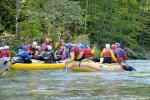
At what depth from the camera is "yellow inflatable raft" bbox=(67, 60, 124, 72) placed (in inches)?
617

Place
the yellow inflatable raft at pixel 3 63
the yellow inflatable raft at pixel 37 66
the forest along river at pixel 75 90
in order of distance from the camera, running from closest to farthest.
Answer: the forest along river at pixel 75 90 < the yellow inflatable raft at pixel 3 63 < the yellow inflatable raft at pixel 37 66

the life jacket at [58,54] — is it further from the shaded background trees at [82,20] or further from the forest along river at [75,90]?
the forest along river at [75,90]

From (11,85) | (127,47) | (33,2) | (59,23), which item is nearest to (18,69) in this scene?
(11,85)

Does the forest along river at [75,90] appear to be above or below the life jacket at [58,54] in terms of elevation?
below

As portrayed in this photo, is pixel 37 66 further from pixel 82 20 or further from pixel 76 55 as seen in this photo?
pixel 82 20

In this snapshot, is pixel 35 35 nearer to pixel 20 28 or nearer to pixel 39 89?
pixel 20 28

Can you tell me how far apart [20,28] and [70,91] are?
17.7m

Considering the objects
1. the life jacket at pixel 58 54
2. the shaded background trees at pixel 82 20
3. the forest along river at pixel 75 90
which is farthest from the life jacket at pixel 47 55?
the shaded background trees at pixel 82 20

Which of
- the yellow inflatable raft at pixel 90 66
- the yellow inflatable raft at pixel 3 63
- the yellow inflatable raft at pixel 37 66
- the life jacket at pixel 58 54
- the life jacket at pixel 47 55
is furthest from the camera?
the life jacket at pixel 58 54

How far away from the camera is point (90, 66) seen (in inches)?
617

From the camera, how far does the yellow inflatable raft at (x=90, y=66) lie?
1567 cm

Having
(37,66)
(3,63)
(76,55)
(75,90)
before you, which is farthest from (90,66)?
(75,90)

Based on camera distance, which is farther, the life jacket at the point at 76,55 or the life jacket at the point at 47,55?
the life jacket at the point at 47,55

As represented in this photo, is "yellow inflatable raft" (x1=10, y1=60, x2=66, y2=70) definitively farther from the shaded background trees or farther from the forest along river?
the shaded background trees
